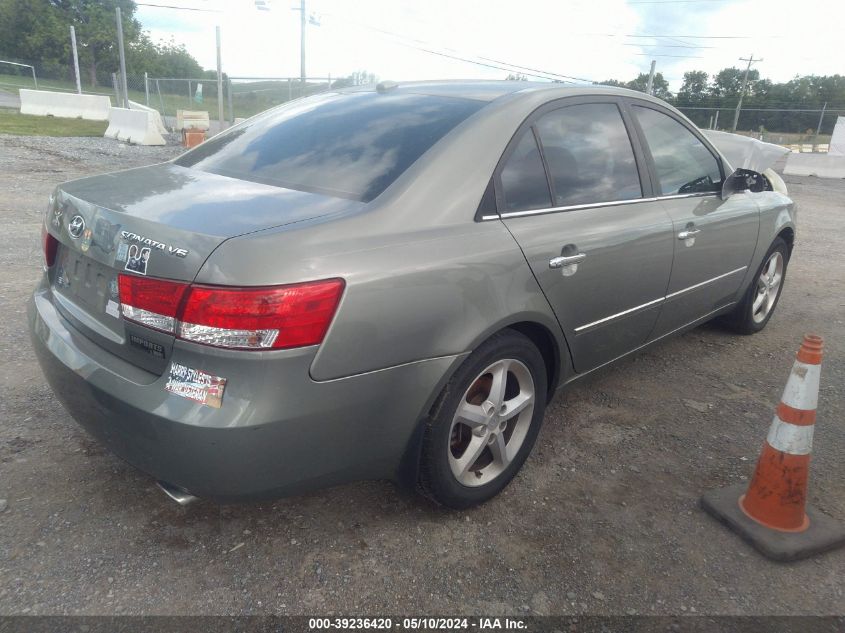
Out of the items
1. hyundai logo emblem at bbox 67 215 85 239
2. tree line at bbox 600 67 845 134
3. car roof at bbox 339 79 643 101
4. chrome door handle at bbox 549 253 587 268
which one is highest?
tree line at bbox 600 67 845 134

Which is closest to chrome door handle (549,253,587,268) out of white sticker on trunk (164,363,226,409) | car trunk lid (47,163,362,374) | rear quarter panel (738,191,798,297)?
car trunk lid (47,163,362,374)

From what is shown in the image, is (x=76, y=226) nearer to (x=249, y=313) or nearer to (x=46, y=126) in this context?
(x=249, y=313)

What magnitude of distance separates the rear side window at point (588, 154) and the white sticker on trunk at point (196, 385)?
5.20ft

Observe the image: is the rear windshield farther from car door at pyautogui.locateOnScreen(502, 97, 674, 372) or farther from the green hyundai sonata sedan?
car door at pyautogui.locateOnScreen(502, 97, 674, 372)

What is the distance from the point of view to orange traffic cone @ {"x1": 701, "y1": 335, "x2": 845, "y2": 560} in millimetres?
2373

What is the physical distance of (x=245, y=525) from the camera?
7.88 ft

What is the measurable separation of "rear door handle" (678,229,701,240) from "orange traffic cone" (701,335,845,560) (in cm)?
104

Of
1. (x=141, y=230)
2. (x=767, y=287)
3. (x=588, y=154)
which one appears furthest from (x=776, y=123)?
(x=141, y=230)

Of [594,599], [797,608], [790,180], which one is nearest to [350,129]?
[594,599]

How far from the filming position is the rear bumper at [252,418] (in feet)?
5.92

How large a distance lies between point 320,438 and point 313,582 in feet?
Result: 1.83

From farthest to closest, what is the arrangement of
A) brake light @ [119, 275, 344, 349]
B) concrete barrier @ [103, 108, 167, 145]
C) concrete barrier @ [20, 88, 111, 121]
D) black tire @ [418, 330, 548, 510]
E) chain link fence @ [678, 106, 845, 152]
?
chain link fence @ [678, 106, 845, 152] < concrete barrier @ [20, 88, 111, 121] < concrete barrier @ [103, 108, 167, 145] < black tire @ [418, 330, 548, 510] < brake light @ [119, 275, 344, 349]

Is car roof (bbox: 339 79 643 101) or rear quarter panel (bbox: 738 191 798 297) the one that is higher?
car roof (bbox: 339 79 643 101)

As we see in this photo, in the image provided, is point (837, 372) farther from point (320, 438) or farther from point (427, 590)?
point (320, 438)
